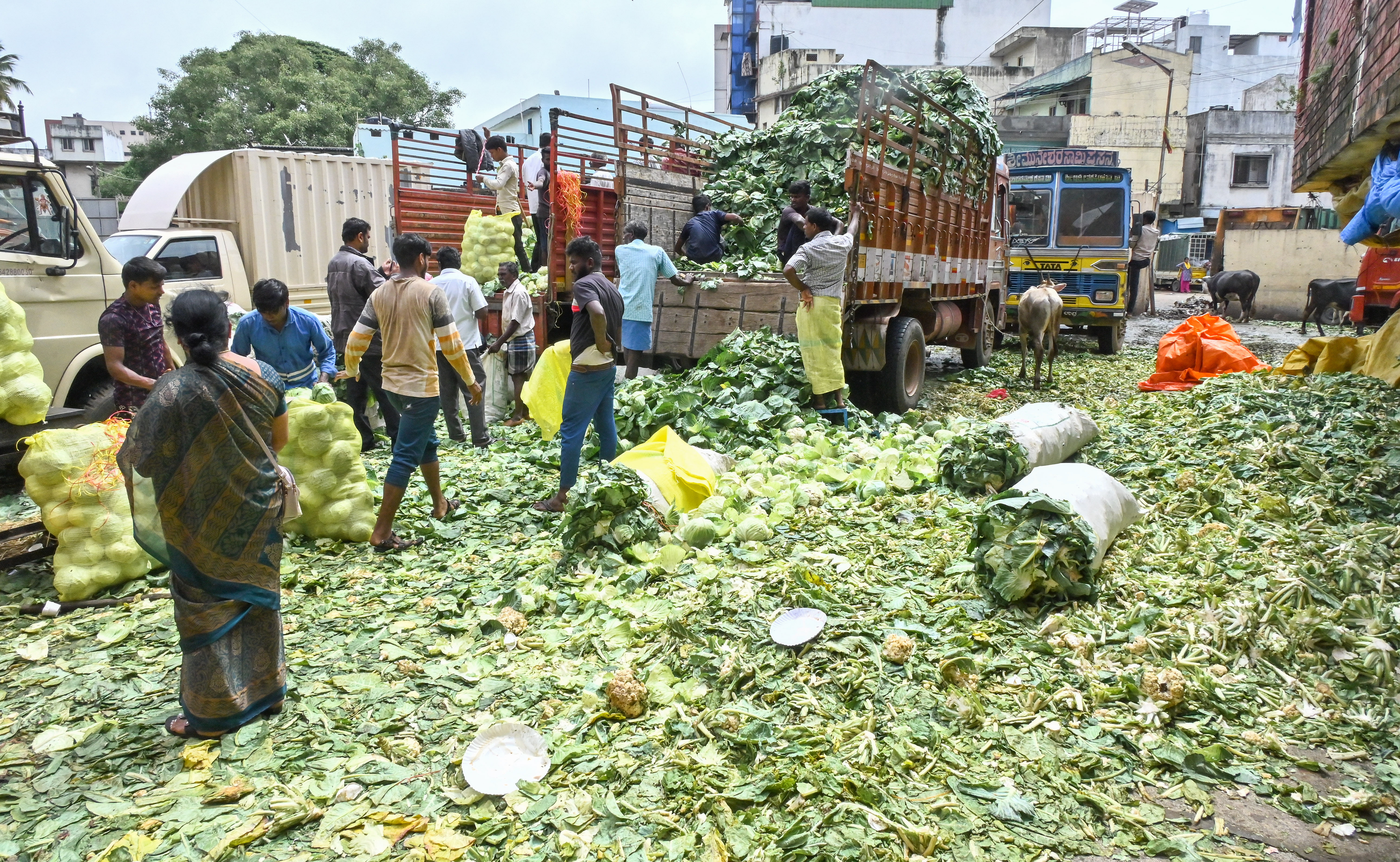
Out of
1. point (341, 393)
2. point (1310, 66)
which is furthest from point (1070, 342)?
point (341, 393)

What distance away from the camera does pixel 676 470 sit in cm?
534

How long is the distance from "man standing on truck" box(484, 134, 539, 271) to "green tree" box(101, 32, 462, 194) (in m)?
22.0

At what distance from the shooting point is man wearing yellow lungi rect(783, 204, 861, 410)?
22.7 ft

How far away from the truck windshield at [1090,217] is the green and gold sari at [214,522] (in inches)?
553

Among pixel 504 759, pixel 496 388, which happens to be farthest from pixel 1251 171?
pixel 504 759

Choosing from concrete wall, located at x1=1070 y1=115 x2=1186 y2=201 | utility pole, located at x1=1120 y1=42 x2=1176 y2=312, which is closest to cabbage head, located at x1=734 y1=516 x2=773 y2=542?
utility pole, located at x1=1120 y1=42 x2=1176 y2=312

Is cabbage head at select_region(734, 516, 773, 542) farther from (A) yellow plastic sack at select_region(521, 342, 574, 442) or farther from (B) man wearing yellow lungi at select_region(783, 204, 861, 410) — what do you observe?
(B) man wearing yellow lungi at select_region(783, 204, 861, 410)

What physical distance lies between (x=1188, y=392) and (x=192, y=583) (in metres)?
8.98

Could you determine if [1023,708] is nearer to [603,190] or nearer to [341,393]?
[341,393]

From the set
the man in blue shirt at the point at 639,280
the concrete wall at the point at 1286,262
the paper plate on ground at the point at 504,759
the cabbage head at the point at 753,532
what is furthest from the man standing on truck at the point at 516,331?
the concrete wall at the point at 1286,262

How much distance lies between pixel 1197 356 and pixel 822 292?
6.00 meters

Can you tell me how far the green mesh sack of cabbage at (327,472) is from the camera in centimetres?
498

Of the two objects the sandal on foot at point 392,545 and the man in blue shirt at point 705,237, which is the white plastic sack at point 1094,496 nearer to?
the sandal on foot at point 392,545

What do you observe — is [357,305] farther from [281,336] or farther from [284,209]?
[284,209]
